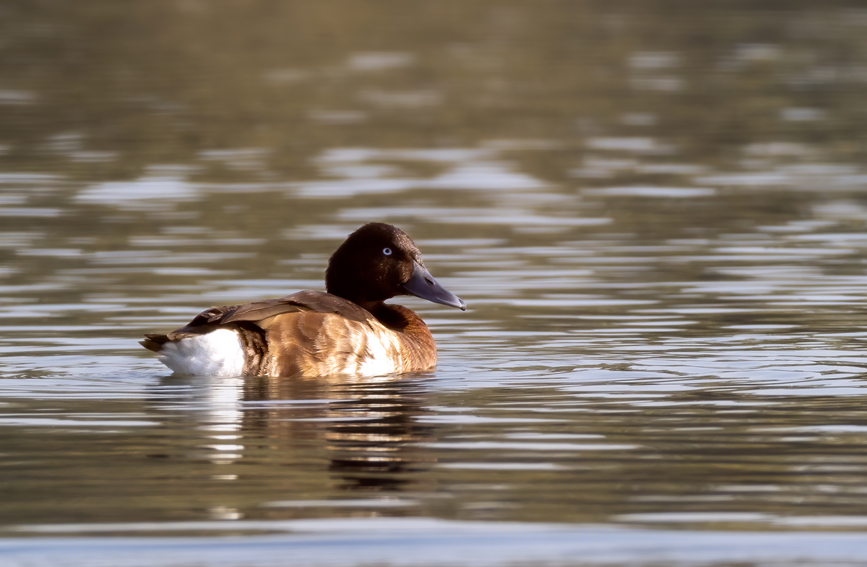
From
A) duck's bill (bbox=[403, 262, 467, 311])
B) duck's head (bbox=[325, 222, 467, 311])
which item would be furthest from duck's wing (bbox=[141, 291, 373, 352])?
duck's bill (bbox=[403, 262, 467, 311])

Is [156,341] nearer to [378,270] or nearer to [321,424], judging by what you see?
[321,424]

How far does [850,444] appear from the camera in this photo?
722 cm

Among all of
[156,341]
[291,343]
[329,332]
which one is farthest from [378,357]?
[156,341]

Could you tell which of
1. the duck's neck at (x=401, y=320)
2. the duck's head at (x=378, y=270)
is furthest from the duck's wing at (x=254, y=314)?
the duck's head at (x=378, y=270)

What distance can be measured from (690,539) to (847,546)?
53cm

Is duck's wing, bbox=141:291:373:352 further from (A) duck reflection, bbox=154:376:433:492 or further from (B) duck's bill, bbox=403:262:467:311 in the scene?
(B) duck's bill, bbox=403:262:467:311

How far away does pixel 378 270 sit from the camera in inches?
400

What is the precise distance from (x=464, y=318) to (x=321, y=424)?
12.9 ft

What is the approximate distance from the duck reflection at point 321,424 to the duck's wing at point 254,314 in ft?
0.95

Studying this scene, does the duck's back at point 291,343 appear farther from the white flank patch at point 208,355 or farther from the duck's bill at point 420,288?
the duck's bill at point 420,288

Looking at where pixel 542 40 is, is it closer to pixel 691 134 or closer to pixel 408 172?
pixel 691 134

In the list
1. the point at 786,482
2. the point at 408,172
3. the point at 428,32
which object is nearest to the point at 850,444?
the point at 786,482

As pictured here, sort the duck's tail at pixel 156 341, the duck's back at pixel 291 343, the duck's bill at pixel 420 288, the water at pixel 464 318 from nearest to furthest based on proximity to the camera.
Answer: the water at pixel 464 318 → the duck's tail at pixel 156 341 → the duck's back at pixel 291 343 → the duck's bill at pixel 420 288

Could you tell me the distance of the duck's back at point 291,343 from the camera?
29.0ft
